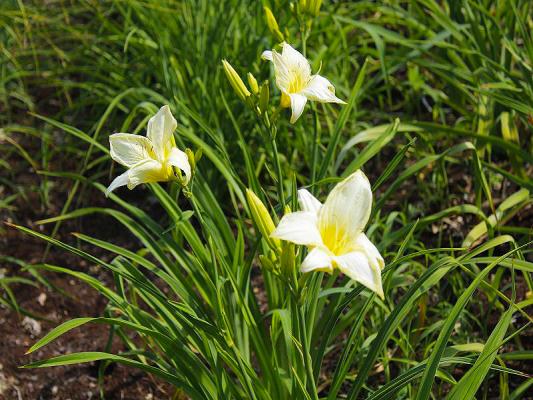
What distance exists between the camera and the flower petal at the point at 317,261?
1.14 meters

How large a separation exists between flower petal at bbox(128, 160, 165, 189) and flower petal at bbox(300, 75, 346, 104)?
34 centimetres

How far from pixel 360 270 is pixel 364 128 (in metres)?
1.85

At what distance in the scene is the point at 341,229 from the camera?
1.26 metres

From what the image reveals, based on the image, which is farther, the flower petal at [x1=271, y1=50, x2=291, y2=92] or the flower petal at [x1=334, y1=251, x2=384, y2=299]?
the flower petal at [x1=271, y1=50, x2=291, y2=92]

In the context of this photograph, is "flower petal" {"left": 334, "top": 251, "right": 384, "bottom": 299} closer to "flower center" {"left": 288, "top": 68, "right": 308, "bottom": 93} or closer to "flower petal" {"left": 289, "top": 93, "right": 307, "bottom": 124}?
"flower petal" {"left": 289, "top": 93, "right": 307, "bottom": 124}

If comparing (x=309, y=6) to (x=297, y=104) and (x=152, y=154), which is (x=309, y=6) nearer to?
(x=297, y=104)

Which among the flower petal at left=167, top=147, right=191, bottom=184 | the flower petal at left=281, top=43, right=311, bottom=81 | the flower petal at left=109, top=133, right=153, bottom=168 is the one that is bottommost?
the flower petal at left=109, top=133, right=153, bottom=168

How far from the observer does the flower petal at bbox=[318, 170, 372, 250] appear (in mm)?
1252

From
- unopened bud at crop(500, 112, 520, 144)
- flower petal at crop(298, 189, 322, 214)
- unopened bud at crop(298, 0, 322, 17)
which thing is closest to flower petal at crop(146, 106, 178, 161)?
flower petal at crop(298, 189, 322, 214)

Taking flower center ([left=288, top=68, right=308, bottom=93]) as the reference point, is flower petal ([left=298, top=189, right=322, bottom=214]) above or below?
below

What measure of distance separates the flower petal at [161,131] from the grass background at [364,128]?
51 cm

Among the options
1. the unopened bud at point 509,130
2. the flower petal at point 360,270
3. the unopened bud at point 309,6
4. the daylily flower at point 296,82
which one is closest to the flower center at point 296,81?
the daylily flower at point 296,82

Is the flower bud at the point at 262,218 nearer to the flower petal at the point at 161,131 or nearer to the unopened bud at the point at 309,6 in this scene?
the flower petal at the point at 161,131

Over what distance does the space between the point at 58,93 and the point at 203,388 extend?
2.01 metres
